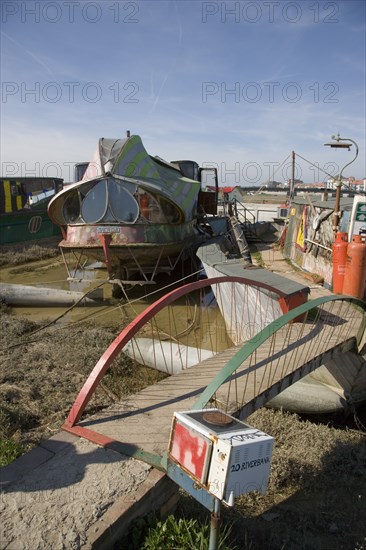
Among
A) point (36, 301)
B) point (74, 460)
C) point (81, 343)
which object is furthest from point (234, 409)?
point (36, 301)

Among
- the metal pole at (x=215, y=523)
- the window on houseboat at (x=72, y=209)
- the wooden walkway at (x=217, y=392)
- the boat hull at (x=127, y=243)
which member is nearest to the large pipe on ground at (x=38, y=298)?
the boat hull at (x=127, y=243)

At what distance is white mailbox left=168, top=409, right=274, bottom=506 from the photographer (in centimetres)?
198

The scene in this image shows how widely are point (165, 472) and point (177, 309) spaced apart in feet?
28.3

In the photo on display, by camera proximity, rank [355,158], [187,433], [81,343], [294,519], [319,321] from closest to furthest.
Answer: [187,433] < [294,519] < [319,321] < [81,343] < [355,158]

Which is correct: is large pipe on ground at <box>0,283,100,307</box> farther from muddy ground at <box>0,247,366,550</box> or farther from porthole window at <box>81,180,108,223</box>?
muddy ground at <box>0,247,366,550</box>

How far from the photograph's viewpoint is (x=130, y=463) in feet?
9.66

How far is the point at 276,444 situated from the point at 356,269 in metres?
4.39

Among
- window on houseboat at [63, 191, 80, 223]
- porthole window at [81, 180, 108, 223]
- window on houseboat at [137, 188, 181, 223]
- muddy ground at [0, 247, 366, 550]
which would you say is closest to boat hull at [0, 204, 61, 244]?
window on houseboat at [63, 191, 80, 223]

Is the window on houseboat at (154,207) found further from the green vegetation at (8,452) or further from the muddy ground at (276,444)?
the green vegetation at (8,452)

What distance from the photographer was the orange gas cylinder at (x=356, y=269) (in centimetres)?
773

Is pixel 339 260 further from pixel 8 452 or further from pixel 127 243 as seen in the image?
pixel 8 452

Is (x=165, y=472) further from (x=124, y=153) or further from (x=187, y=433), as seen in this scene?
(x=124, y=153)

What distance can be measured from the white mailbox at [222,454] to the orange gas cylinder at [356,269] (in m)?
6.46

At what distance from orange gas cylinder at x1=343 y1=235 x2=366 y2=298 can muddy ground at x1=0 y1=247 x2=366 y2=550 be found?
257 centimetres
